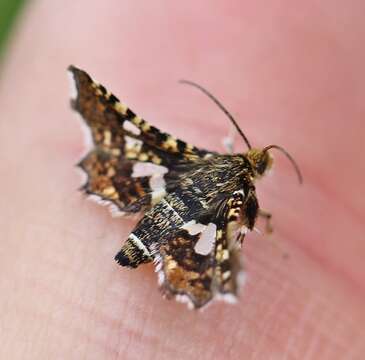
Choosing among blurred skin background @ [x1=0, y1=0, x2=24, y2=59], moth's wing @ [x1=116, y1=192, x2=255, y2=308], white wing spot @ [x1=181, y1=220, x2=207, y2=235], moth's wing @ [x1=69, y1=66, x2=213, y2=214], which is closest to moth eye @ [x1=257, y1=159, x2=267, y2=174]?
moth's wing @ [x1=116, y1=192, x2=255, y2=308]

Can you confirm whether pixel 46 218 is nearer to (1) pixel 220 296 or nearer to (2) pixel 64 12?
(1) pixel 220 296

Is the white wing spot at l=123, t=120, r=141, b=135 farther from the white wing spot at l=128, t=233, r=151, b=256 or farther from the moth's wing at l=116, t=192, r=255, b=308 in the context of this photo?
the white wing spot at l=128, t=233, r=151, b=256

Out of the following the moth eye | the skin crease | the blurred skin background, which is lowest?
the blurred skin background

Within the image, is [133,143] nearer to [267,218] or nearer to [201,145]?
[201,145]

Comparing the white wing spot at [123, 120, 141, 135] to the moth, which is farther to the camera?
the white wing spot at [123, 120, 141, 135]

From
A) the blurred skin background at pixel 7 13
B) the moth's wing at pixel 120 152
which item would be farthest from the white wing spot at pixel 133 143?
the blurred skin background at pixel 7 13

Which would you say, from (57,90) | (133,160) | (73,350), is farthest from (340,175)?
(73,350)
